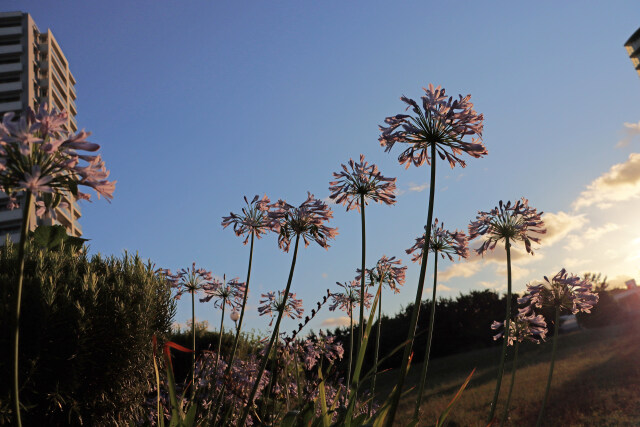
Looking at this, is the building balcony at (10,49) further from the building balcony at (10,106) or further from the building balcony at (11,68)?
the building balcony at (10,106)

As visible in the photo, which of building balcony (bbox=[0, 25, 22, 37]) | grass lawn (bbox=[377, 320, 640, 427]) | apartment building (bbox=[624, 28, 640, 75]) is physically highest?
building balcony (bbox=[0, 25, 22, 37])

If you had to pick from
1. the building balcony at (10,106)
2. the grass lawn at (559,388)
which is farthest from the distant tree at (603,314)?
the building balcony at (10,106)

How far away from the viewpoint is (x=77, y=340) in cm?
482

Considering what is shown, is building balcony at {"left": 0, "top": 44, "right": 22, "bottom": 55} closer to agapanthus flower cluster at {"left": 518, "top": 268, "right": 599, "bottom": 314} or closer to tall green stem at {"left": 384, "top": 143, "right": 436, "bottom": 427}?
agapanthus flower cluster at {"left": 518, "top": 268, "right": 599, "bottom": 314}

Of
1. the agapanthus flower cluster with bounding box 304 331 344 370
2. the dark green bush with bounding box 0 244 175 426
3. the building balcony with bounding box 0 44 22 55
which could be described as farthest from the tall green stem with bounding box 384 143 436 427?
the building balcony with bounding box 0 44 22 55

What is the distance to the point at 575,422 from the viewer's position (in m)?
11.0

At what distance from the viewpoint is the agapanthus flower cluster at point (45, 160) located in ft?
6.31

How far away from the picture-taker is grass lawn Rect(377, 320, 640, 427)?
11.6 meters

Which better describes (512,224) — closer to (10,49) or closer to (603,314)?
(603,314)

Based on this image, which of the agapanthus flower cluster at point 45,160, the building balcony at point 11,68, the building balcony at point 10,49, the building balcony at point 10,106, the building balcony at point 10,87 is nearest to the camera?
the agapanthus flower cluster at point 45,160

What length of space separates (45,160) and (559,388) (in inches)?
619

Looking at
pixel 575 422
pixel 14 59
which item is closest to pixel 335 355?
pixel 575 422

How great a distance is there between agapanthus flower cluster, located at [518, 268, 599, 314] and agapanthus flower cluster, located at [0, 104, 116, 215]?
429 centimetres

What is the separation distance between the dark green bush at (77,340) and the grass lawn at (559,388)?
507cm
